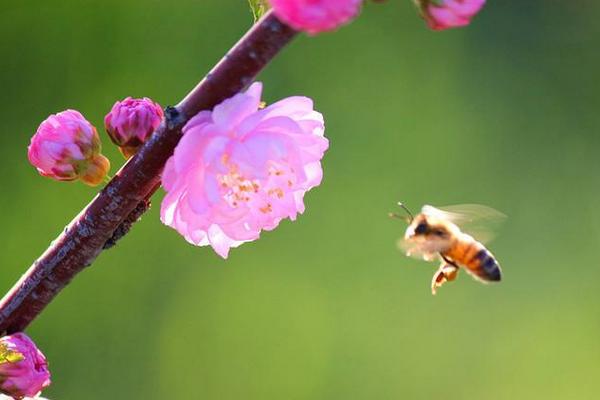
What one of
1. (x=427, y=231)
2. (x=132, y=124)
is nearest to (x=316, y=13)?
(x=132, y=124)

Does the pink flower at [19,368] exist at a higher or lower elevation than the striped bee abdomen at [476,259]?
lower

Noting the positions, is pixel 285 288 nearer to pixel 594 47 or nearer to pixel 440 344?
pixel 440 344

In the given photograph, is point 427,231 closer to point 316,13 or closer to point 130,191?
point 130,191

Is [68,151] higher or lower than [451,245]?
lower

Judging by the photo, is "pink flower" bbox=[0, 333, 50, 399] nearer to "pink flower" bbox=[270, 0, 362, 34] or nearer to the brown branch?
the brown branch

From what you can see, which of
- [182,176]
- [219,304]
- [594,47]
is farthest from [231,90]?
[594,47]

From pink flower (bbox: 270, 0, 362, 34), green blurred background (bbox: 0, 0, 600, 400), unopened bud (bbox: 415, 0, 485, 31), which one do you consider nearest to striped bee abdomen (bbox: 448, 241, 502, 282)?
unopened bud (bbox: 415, 0, 485, 31)

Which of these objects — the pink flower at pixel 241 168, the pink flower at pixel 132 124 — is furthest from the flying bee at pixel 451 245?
the pink flower at pixel 132 124

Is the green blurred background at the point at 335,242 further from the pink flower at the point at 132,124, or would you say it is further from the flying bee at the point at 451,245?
the pink flower at the point at 132,124
